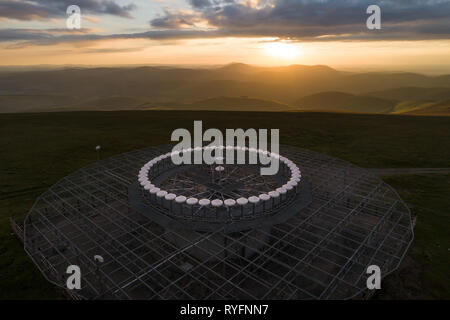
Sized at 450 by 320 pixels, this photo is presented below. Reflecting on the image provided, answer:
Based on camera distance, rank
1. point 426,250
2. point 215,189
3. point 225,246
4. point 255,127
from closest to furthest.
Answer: point 225,246, point 426,250, point 215,189, point 255,127

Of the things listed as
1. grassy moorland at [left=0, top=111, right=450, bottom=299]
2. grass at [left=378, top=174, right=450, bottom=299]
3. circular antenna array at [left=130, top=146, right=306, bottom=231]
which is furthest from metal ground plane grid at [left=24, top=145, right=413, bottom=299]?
grassy moorland at [left=0, top=111, right=450, bottom=299]

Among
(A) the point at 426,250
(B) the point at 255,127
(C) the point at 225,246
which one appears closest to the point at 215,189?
(C) the point at 225,246

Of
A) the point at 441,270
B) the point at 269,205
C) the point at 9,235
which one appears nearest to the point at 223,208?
the point at 269,205

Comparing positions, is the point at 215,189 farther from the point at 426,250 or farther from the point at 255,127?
the point at 255,127

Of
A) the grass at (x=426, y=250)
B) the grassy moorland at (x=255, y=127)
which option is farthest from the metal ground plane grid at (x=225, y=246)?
the grassy moorland at (x=255, y=127)

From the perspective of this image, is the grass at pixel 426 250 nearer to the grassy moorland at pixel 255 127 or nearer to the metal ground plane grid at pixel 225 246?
the grassy moorland at pixel 255 127

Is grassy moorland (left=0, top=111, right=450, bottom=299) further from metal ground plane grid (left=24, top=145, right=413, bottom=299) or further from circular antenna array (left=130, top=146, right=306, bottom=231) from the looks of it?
circular antenna array (left=130, top=146, right=306, bottom=231)

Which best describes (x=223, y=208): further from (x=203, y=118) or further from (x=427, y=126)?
(x=427, y=126)
